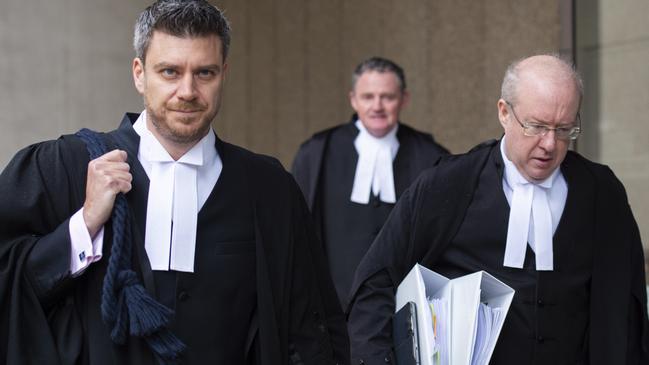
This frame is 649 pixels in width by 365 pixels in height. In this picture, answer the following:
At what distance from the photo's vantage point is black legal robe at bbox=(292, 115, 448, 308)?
654cm

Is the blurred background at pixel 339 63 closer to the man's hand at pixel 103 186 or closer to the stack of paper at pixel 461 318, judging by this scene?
the stack of paper at pixel 461 318

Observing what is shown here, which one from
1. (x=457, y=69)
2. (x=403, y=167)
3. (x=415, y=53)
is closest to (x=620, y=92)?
(x=403, y=167)

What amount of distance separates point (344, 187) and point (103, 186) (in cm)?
382

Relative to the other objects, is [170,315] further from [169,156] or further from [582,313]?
[582,313]

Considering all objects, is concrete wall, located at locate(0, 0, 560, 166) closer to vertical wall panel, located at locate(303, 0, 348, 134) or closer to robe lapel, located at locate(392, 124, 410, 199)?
vertical wall panel, located at locate(303, 0, 348, 134)

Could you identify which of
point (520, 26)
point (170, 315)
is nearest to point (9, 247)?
point (170, 315)

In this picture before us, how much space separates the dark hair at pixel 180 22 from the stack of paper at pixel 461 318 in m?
1.03

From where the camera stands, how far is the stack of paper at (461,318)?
11.7 feet

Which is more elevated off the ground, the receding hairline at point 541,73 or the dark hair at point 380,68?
the dark hair at point 380,68

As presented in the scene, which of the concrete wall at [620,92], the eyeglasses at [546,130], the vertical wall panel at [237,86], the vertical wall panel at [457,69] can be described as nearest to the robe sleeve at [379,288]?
the eyeglasses at [546,130]

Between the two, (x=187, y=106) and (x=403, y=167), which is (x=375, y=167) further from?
(x=187, y=106)

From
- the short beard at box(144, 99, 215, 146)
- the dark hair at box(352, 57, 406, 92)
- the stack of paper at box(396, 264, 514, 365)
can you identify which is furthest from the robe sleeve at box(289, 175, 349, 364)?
the dark hair at box(352, 57, 406, 92)

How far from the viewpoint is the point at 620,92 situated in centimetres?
732

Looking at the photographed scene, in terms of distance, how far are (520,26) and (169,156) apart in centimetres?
563
